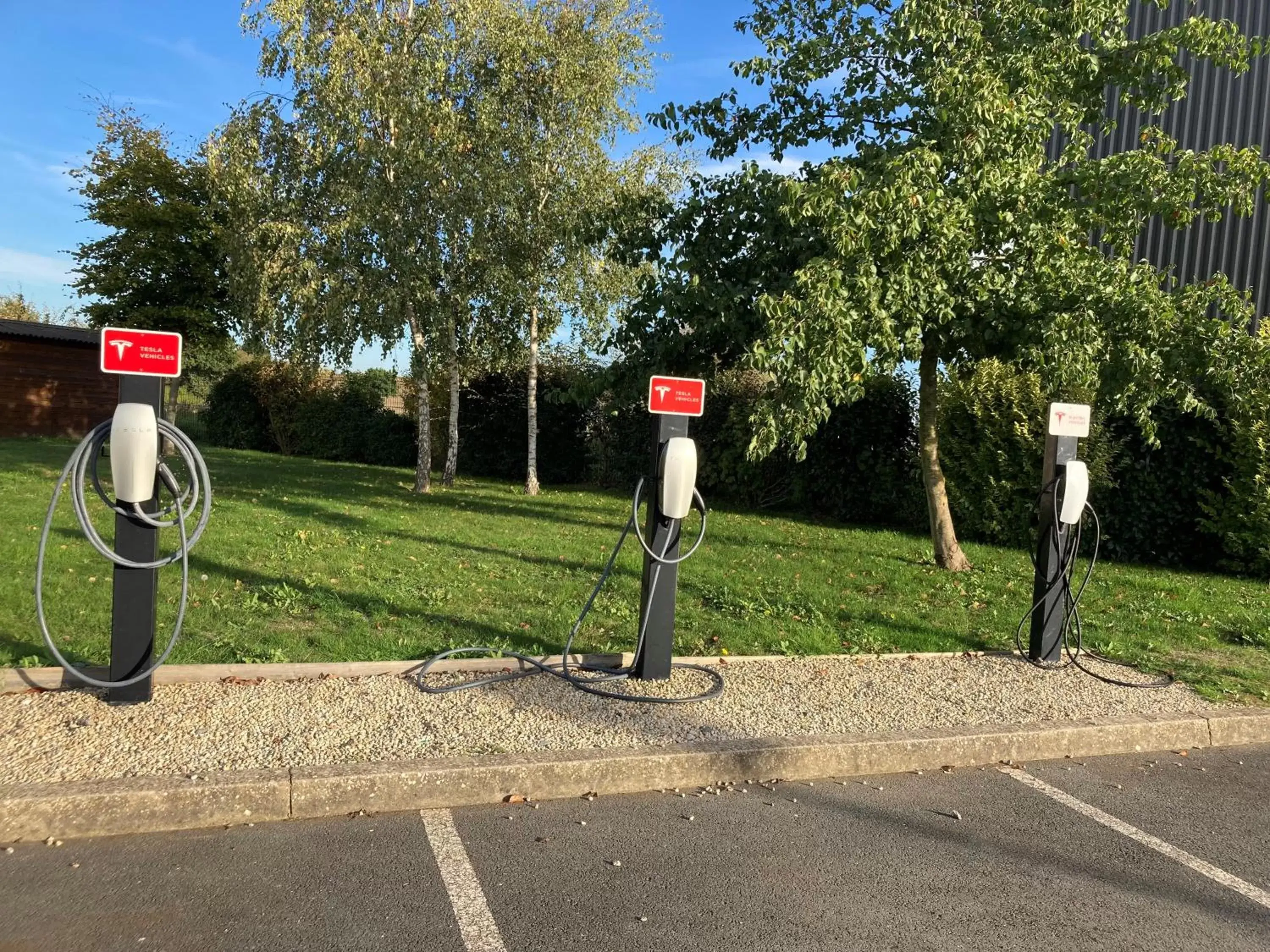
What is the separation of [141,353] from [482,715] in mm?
2347

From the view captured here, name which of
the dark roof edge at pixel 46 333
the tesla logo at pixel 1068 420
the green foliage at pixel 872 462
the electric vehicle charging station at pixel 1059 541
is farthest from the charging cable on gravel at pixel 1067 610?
the dark roof edge at pixel 46 333

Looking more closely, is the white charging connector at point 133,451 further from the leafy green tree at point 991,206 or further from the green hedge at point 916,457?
the green hedge at point 916,457

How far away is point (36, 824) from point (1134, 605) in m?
8.15

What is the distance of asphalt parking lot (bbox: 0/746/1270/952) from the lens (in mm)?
3133

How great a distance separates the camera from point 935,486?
33.7 feet

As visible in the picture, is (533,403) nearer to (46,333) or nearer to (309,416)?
(309,416)

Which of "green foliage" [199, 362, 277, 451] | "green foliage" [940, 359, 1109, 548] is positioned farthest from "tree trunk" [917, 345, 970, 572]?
"green foliage" [199, 362, 277, 451]

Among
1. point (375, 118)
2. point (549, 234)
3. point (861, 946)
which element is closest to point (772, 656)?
point (861, 946)

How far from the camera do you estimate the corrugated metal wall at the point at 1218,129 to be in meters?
14.3

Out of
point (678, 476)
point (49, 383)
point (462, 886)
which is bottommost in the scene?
point (462, 886)

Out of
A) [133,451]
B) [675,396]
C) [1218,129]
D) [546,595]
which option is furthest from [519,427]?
[133,451]

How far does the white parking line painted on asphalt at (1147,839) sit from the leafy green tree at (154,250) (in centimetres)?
1899

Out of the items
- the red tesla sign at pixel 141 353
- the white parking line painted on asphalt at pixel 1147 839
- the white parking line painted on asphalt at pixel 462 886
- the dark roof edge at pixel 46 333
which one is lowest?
the white parking line painted on asphalt at pixel 462 886

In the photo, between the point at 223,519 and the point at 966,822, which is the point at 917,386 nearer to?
the point at 223,519
